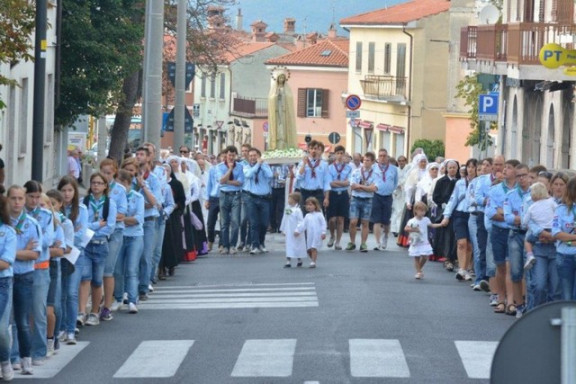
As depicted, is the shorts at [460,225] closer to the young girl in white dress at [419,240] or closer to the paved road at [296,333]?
the young girl in white dress at [419,240]

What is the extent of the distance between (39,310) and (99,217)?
9.71ft

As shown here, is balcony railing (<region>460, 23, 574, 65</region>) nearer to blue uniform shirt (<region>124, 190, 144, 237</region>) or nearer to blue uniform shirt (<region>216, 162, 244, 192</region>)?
blue uniform shirt (<region>216, 162, 244, 192</region>)

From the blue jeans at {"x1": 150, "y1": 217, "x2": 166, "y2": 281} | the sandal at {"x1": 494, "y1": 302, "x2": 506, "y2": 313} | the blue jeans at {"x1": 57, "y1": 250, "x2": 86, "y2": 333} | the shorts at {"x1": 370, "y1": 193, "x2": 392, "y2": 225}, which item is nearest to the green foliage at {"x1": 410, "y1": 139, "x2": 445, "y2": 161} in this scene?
the shorts at {"x1": 370, "y1": 193, "x2": 392, "y2": 225}

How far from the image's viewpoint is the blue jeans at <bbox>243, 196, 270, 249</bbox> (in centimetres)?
2712

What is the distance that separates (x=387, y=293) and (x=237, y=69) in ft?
292

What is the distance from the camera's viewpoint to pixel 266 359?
46.9 feet

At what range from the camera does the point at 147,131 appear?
91.6 feet

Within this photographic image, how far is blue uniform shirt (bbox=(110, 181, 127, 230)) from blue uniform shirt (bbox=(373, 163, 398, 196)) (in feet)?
35.5

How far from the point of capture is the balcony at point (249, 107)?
102 m

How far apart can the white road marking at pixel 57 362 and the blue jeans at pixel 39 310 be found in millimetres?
157

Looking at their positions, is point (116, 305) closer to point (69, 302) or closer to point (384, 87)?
point (69, 302)

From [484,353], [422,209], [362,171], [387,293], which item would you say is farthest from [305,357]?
[362,171]

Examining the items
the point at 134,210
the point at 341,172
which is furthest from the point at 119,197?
the point at 341,172

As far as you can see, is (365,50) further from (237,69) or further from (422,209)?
(422,209)
